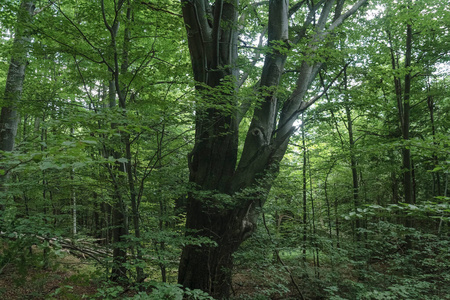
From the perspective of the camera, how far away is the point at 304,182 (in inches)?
269

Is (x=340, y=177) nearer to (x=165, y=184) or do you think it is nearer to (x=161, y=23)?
(x=165, y=184)

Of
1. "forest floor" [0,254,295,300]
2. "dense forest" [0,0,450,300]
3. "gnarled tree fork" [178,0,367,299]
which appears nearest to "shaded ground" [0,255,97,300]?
"forest floor" [0,254,295,300]

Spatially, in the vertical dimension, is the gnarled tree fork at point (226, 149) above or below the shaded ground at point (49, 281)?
above

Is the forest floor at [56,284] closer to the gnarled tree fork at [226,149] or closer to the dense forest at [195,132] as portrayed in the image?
the dense forest at [195,132]

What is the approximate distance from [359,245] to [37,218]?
20.3 ft

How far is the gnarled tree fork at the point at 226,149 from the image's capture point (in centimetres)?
414

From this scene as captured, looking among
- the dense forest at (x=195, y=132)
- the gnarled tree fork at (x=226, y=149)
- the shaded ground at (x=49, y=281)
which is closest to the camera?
the shaded ground at (x=49, y=281)

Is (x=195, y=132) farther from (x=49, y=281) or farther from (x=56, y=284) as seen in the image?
(x=56, y=284)

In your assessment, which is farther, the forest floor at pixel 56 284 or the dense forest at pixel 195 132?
the dense forest at pixel 195 132

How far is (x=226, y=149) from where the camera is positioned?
475 cm

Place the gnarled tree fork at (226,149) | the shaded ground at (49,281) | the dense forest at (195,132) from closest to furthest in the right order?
the shaded ground at (49,281) → the dense forest at (195,132) → the gnarled tree fork at (226,149)

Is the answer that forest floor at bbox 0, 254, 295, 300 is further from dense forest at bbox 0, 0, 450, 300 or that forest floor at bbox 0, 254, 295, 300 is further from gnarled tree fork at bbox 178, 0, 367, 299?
gnarled tree fork at bbox 178, 0, 367, 299

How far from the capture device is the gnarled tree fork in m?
4.14

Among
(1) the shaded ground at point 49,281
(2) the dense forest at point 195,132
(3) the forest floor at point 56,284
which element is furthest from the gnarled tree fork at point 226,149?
(1) the shaded ground at point 49,281
